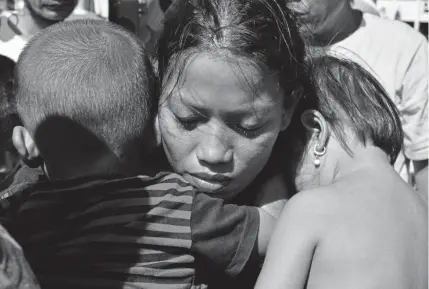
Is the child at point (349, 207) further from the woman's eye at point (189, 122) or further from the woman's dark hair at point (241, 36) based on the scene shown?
the woman's eye at point (189, 122)

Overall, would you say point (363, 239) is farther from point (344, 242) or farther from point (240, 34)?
point (240, 34)

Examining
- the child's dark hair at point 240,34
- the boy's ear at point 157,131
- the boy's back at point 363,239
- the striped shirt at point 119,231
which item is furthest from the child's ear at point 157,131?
the boy's back at point 363,239

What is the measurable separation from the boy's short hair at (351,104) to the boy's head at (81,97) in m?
0.49

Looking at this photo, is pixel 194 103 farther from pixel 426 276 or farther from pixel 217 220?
pixel 426 276

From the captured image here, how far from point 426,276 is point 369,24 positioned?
74.8 inches

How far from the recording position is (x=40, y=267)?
5.11 ft

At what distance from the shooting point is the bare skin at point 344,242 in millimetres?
1646

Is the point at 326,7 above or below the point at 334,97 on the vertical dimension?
below

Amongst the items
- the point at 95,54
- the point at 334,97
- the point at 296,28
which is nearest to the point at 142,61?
the point at 95,54

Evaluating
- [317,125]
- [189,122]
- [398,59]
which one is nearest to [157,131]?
[189,122]

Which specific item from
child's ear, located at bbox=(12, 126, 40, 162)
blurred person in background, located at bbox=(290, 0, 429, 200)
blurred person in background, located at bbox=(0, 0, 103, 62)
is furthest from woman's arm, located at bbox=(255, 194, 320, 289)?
blurred person in background, located at bbox=(0, 0, 103, 62)

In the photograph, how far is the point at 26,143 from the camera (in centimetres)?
166

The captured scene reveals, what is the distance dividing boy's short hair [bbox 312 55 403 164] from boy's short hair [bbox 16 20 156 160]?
0.49 m

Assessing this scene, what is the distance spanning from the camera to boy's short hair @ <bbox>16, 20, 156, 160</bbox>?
5.18 feet
